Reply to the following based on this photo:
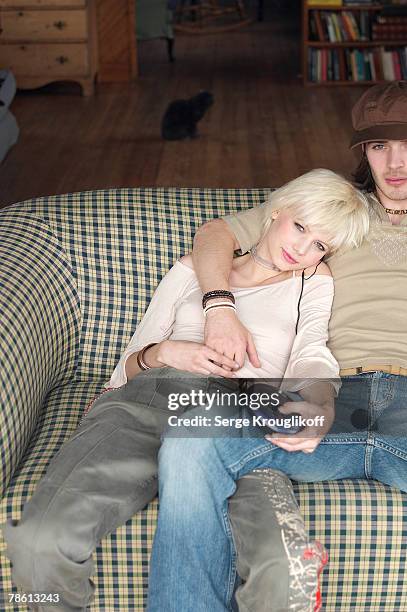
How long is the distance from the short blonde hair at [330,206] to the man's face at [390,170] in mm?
131

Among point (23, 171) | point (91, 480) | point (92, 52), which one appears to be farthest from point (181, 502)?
point (92, 52)

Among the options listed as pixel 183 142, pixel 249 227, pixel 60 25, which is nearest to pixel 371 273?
pixel 249 227

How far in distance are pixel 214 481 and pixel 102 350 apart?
657 mm

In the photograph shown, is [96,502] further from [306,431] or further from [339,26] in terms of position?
[339,26]

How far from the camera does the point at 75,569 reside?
1.49m

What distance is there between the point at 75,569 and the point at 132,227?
0.92 m

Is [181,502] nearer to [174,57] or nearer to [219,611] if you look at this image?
[219,611]

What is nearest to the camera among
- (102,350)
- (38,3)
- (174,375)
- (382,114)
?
(174,375)

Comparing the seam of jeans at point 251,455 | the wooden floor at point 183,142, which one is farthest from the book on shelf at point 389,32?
the seam of jeans at point 251,455

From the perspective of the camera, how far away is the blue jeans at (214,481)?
1480 mm

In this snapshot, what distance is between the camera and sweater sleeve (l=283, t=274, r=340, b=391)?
1708 millimetres

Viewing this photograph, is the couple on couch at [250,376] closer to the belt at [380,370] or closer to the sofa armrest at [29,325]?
the belt at [380,370]

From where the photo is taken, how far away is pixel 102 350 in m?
2.10

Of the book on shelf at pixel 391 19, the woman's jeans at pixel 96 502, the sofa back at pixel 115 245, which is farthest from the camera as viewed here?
the book on shelf at pixel 391 19
